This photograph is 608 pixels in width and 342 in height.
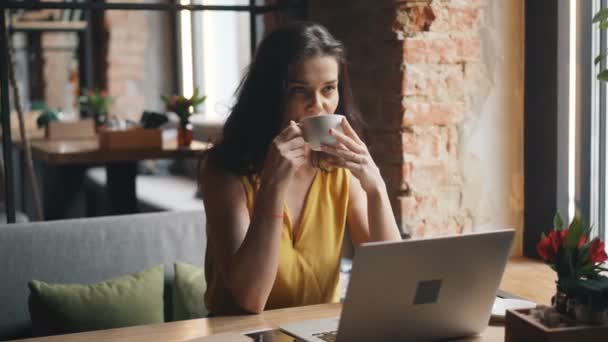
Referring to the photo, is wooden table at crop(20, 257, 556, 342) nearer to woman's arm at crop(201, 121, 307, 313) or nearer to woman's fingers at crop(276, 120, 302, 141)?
woman's arm at crop(201, 121, 307, 313)

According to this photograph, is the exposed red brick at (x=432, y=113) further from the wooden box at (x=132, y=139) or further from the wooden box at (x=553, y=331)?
the wooden box at (x=132, y=139)

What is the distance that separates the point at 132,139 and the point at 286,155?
240cm

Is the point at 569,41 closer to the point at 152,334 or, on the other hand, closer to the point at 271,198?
the point at 271,198

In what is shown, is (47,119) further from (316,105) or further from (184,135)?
(316,105)

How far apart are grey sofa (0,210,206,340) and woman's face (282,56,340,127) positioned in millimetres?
611

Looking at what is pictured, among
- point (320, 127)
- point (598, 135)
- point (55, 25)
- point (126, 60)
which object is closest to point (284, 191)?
point (320, 127)

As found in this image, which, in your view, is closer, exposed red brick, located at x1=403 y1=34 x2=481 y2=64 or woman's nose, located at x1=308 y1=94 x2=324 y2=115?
woman's nose, located at x1=308 y1=94 x2=324 y2=115

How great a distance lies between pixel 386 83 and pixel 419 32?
18cm

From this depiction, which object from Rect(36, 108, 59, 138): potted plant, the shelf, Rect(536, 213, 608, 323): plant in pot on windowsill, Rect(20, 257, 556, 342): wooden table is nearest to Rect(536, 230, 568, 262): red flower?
Rect(536, 213, 608, 323): plant in pot on windowsill

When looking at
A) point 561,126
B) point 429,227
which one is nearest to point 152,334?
point 429,227

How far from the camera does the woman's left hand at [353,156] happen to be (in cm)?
170

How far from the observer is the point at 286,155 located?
1.74 metres

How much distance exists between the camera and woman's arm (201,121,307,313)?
172 cm

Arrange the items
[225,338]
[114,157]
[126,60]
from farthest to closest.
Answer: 1. [126,60]
2. [114,157]
3. [225,338]
